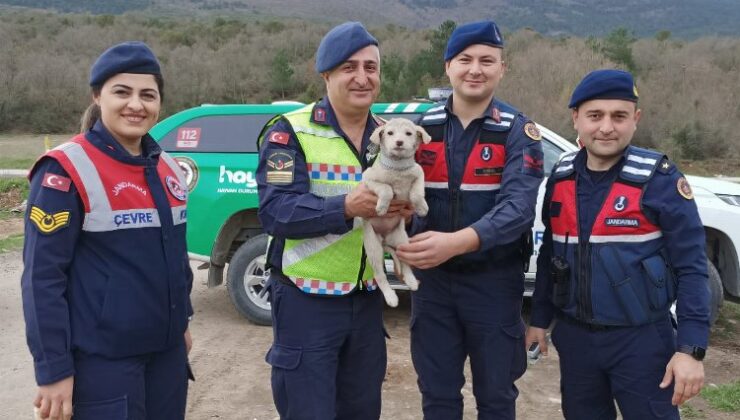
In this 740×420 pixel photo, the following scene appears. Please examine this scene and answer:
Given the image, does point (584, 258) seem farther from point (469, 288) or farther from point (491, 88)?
point (491, 88)

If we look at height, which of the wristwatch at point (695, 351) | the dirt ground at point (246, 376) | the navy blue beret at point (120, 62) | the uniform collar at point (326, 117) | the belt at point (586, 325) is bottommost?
the dirt ground at point (246, 376)

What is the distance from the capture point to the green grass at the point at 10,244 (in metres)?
9.55

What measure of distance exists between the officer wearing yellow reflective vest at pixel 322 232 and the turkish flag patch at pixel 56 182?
770 mm

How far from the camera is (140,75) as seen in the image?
2479 mm

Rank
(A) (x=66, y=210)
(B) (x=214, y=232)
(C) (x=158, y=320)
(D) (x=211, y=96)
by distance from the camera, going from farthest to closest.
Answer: (D) (x=211, y=96), (B) (x=214, y=232), (C) (x=158, y=320), (A) (x=66, y=210)

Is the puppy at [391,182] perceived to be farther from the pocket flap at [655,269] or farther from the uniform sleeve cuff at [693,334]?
the uniform sleeve cuff at [693,334]

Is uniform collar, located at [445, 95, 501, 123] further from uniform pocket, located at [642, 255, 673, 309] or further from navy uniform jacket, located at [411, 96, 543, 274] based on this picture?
uniform pocket, located at [642, 255, 673, 309]

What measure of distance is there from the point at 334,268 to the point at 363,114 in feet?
2.27

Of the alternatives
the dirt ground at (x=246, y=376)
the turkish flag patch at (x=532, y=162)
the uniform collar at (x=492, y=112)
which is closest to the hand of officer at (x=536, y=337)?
the turkish flag patch at (x=532, y=162)

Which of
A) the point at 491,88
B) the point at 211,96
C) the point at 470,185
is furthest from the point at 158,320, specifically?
the point at 211,96

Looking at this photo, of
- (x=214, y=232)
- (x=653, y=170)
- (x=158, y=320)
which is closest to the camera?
(x=158, y=320)

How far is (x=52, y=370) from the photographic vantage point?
218cm

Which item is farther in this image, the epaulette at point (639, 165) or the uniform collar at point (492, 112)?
the uniform collar at point (492, 112)

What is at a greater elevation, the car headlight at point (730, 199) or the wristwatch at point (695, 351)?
the car headlight at point (730, 199)
